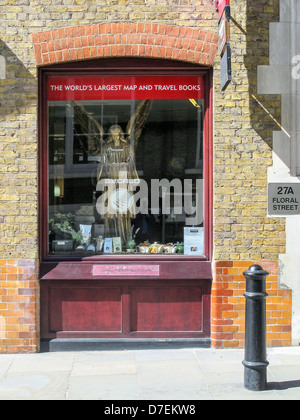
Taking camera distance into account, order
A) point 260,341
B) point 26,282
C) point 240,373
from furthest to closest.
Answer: point 26,282
point 240,373
point 260,341

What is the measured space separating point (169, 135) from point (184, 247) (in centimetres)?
139

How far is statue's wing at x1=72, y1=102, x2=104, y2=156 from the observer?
6.90 m

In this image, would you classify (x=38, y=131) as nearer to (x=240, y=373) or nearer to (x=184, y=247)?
(x=184, y=247)

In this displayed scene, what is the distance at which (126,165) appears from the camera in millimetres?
6996

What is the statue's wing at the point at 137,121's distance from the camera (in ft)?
22.6

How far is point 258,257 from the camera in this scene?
21.4ft

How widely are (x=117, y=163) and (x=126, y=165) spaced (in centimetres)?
12

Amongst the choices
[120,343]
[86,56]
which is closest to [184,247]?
[120,343]

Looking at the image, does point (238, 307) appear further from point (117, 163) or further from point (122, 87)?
point (122, 87)

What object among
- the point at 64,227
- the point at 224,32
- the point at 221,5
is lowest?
the point at 64,227

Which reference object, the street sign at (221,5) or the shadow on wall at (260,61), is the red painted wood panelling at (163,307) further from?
the street sign at (221,5)

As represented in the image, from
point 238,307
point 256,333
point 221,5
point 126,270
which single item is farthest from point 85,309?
point 221,5

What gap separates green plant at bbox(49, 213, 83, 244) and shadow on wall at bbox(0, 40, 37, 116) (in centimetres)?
133

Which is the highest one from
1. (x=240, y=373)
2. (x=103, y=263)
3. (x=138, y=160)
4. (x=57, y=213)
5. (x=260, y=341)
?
(x=138, y=160)
